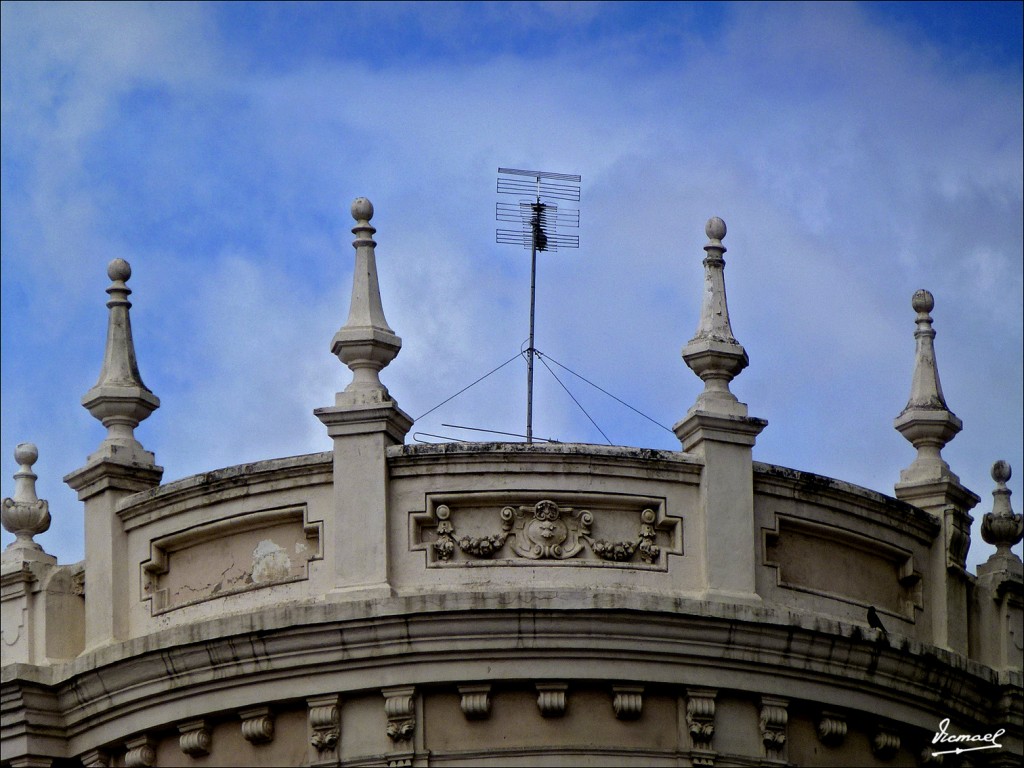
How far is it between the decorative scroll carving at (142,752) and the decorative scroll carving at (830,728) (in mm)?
6671

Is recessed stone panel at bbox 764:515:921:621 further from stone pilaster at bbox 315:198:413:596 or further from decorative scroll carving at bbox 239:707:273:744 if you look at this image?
decorative scroll carving at bbox 239:707:273:744

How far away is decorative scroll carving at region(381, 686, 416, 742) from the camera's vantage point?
27.4 metres

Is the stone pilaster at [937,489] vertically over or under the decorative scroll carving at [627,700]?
over

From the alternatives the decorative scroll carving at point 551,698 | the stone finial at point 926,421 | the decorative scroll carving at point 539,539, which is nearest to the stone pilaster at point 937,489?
the stone finial at point 926,421

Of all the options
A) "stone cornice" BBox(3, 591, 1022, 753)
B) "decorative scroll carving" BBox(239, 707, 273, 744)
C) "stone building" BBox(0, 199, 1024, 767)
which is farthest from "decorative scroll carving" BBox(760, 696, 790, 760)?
"decorative scroll carving" BBox(239, 707, 273, 744)

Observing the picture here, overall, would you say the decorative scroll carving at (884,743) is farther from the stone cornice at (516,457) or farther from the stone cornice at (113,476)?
the stone cornice at (113,476)

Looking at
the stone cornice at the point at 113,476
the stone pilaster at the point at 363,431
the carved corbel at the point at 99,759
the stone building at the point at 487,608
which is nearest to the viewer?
the stone building at the point at 487,608

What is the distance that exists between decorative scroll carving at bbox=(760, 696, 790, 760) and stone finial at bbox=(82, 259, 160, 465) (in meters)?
7.09

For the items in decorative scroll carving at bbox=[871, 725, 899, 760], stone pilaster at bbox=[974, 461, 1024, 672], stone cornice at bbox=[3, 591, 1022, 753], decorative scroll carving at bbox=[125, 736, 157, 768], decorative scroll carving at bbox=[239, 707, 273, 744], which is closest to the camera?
stone cornice at bbox=[3, 591, 1022, 753]

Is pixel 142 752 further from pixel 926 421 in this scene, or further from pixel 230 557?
pixel 926 421

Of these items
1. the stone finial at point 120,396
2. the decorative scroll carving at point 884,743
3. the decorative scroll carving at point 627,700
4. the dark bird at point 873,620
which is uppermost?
the stone finial at point 120,396

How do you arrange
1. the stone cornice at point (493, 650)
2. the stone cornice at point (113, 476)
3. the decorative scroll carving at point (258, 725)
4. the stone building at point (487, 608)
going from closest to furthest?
the stone cornice at point (493, 650)
the stone building at point (487, 608)
the decorative scroll carving at point (258, 725)
the stone cornice at point (113, 476)

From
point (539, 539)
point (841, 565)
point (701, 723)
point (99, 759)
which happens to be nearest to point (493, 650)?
point (539, 539)

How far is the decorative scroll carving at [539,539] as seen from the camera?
92.3ft
